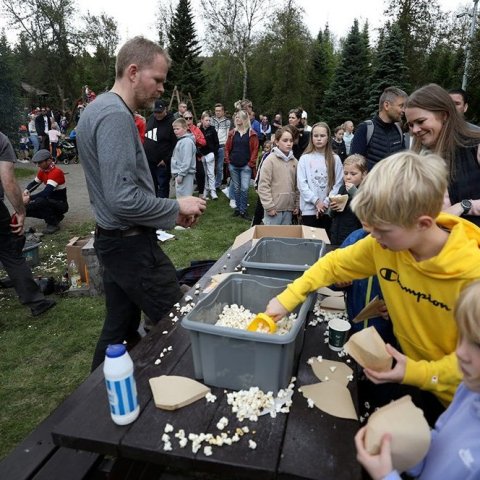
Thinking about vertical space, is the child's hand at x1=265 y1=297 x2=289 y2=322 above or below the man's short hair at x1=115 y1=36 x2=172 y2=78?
below

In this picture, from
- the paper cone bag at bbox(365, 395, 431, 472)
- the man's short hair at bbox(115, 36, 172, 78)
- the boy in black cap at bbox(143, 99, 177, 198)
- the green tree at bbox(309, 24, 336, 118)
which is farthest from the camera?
the green tree at bbox(309, 24, 336, 118)

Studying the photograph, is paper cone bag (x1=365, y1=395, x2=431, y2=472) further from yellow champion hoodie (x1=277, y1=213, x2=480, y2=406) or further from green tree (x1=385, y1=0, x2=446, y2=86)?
green tree (x1=385, y1=0, x2=446, y2=86)

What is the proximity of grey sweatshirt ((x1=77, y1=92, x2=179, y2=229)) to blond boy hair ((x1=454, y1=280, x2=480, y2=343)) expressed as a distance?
159cm

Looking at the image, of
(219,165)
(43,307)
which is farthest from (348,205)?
(219,165)

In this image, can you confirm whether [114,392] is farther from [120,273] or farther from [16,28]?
[16,28]

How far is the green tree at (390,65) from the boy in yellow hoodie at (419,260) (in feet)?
72.6

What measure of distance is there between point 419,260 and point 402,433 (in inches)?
26.6

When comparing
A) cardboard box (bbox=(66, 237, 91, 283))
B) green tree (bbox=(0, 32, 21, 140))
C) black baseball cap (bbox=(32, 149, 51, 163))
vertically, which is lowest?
cardboard box (bbox=(66, 237, 91, 283))

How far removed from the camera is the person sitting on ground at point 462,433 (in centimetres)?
105

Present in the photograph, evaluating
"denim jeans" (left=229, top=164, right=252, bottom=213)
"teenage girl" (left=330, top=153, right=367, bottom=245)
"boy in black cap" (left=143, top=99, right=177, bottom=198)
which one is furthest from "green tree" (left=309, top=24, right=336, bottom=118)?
"teenage girl" (left=330, top=153, right=367, bottom=245)

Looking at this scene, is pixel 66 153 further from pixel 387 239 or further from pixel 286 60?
pixel 286 60

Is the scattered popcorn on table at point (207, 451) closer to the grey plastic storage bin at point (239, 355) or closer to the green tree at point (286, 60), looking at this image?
the grey plastic storage bin at point (239, 355)

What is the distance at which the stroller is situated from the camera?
15.2 metres

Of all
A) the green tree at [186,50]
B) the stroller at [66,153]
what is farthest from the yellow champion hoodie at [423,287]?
the green tree at [186,50]
